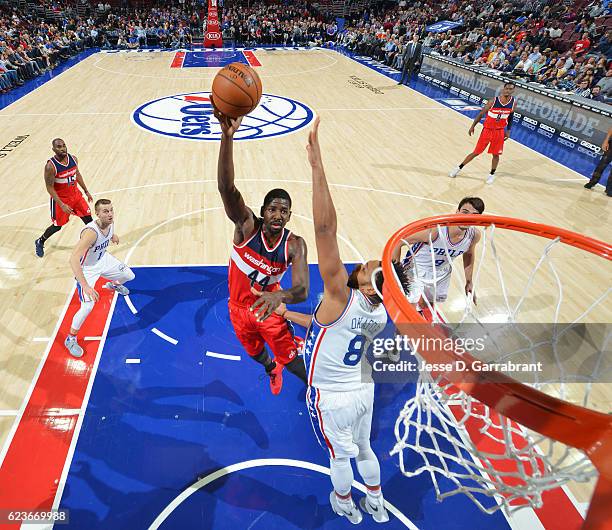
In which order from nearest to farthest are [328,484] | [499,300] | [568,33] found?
[328,484] → [499,300] → [568,33]

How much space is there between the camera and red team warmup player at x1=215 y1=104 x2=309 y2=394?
2.89 m

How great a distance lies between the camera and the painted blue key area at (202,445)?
288 centimetres

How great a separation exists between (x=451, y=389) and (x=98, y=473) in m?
2.68

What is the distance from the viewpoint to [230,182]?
9.23 feet

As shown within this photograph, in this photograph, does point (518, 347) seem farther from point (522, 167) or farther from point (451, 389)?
point (522, 167)

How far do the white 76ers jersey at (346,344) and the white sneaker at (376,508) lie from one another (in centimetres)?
90

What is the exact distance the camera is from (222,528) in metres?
2.79

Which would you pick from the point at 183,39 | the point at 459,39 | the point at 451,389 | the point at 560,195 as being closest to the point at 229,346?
the point at 451,389

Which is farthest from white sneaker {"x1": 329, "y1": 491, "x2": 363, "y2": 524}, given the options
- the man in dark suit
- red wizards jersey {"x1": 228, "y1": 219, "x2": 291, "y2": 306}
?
the man in dark suit

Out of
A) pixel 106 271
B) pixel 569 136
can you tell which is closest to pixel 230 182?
pixel 106 271

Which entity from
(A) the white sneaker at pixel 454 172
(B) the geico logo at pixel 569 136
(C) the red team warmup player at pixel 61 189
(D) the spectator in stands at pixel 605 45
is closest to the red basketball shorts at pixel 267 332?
(C) the red team warmup player at pixel 61 189

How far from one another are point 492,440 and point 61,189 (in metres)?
5.32

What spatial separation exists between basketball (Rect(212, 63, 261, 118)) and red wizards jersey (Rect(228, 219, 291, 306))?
84cm

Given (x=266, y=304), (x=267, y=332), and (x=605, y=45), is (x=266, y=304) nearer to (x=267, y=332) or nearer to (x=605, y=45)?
(x=267, y=332)
